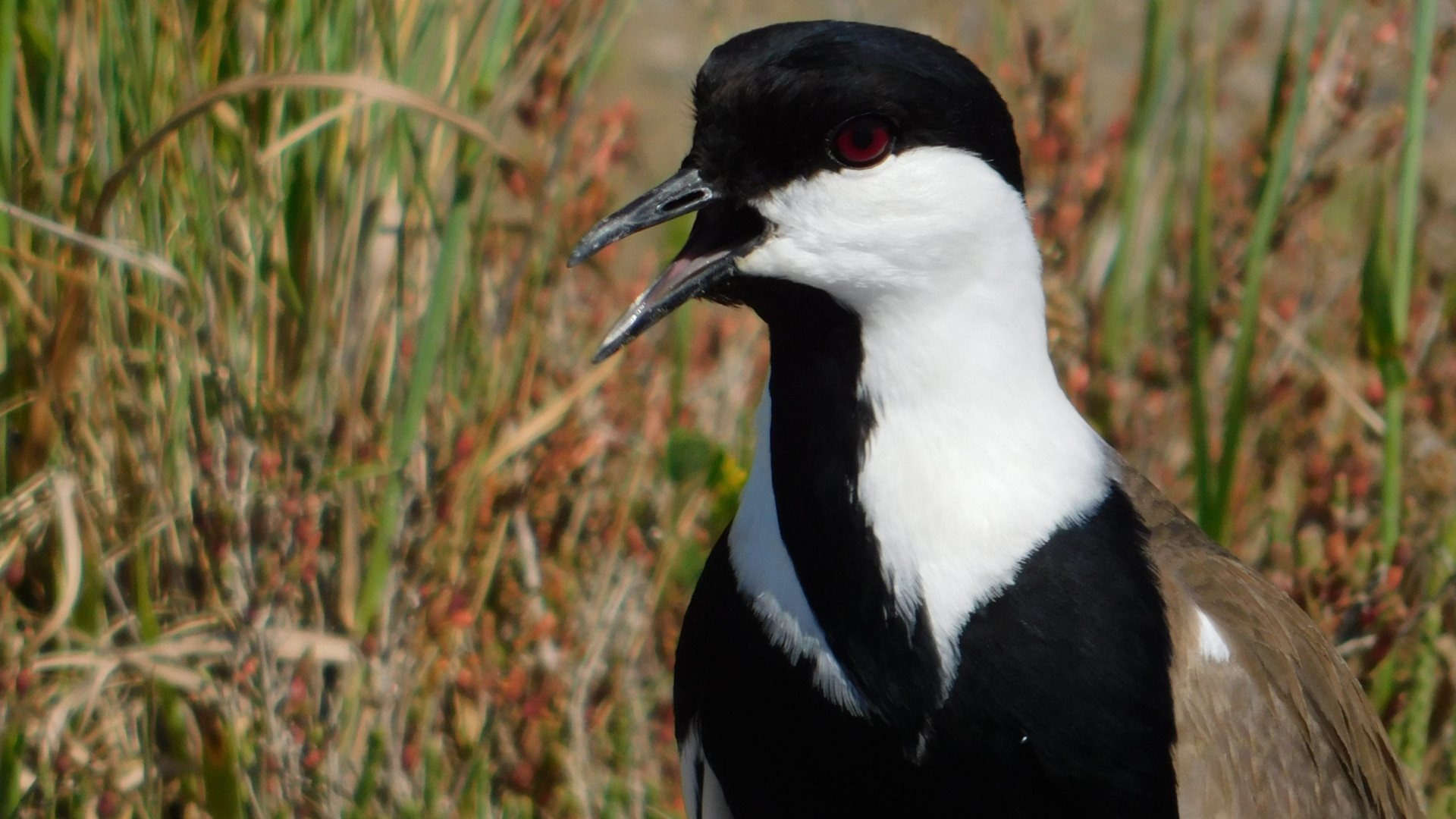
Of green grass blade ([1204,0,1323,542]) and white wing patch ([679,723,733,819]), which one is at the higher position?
green grass blade ([1204,0,1323,542])

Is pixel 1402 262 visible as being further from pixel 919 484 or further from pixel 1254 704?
pixel 919 484

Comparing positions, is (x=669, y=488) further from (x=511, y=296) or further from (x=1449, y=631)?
(x=1449, y=631)

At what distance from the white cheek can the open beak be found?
0.06 metres

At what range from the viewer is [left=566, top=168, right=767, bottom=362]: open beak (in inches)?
75.1

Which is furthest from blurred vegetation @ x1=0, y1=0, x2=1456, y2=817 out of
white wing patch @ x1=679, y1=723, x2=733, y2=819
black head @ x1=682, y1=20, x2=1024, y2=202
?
black head @ x1=682, y1=20, x2=1024, y2=202

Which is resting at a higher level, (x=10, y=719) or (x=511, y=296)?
(x=511, y=296)

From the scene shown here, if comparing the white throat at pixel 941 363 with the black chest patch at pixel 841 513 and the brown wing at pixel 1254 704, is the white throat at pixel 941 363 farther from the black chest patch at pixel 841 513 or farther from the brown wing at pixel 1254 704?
the brown wing at pixel 1254 704

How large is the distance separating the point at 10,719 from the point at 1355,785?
1.76 metres

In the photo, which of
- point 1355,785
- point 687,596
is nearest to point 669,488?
point 687,596

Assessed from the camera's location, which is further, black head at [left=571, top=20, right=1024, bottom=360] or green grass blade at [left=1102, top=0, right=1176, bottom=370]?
green grass blade at [left=1102, top=0, right=1176, bottom=370]

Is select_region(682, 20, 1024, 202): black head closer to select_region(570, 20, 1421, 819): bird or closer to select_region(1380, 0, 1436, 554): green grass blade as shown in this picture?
select_region(570, 20, 1421, 819): bird

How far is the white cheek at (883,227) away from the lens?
1.85 metres

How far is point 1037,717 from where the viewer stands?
191 centimetres

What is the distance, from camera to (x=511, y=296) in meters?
2.70
